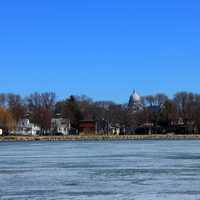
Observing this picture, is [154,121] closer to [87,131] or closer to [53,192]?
[87,131]

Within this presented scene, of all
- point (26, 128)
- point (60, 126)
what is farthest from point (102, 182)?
point (26, 128)

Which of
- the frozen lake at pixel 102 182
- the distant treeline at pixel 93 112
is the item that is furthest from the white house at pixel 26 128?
the frozen lake at pixel 102 182

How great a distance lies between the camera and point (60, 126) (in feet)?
594

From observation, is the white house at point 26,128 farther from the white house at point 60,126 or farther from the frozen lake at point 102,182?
the frozen lake at point 102,182

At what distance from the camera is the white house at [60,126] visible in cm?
17775

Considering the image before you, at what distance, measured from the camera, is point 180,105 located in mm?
183250

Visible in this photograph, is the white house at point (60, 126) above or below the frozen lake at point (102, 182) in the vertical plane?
above

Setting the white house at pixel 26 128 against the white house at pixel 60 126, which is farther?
the white house at pixel 60 126

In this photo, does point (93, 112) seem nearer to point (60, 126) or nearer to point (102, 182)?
point (60, 126)

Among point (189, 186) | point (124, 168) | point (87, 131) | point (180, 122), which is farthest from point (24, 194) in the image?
point (180, 122)

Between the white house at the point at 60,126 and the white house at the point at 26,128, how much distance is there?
6183 mm

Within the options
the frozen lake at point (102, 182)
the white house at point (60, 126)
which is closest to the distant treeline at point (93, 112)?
the white house at point (60, 126)

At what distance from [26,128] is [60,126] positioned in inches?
385

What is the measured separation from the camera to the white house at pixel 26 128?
17645 cm
